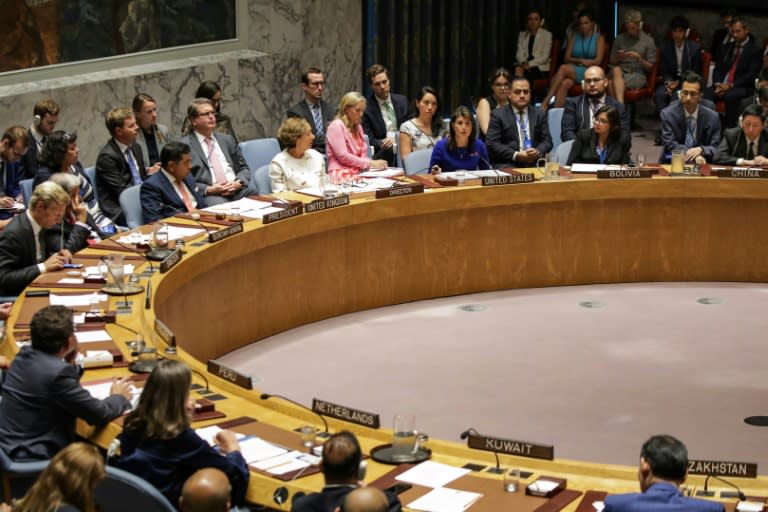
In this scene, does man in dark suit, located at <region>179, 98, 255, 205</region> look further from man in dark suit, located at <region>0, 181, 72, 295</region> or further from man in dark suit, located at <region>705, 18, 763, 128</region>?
man in dark suit, located at <region>705, 18, 763, 128</region>

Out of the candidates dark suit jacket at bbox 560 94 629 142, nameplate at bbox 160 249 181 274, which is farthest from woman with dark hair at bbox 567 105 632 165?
nameplate at bbox 160 249 181 274

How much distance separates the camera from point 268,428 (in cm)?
434

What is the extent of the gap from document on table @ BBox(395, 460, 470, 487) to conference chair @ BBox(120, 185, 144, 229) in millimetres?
3919

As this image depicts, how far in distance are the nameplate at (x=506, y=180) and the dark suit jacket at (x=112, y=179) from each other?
230 cm

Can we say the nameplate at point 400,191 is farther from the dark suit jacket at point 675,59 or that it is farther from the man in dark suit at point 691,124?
the dark suit jacket at point 675,59

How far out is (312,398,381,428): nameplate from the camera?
168 inches

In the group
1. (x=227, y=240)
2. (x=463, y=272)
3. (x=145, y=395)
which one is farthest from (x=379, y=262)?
(x=145, y=395)

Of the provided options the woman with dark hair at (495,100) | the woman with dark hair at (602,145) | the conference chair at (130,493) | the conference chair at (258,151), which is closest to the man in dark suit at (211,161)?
the conference chair at (258,151)

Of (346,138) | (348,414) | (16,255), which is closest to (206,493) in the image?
Result: (348,414)

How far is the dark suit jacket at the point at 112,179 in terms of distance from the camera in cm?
805

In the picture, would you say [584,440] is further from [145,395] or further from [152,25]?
[152,25]

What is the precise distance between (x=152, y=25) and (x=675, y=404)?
6.29 metres

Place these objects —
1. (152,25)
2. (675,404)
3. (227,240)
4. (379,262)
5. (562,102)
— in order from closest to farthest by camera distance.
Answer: (675,404) → (227,240) → (379,262) → (152,25) → (562,102)

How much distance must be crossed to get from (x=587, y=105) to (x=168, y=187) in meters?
3.67
